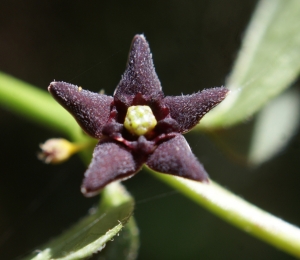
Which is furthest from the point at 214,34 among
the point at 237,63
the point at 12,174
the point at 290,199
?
the point at 12,174

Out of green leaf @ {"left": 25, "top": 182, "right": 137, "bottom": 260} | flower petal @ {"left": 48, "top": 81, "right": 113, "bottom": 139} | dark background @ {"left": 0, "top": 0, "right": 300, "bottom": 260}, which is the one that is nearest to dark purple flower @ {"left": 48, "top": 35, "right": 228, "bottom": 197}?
flower petal @ {"left": 48, "top": 81, "right": 113, "bottom": 139}

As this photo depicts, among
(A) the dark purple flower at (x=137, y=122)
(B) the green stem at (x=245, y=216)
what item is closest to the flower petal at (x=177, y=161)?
(A) the dark purple flower at (x=137, y=122)

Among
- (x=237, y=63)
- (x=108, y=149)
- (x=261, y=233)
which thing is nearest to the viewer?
(x=108, y=149)

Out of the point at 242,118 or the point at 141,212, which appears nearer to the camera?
the point at 242,118

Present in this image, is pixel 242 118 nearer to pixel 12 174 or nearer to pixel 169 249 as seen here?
pixel 169 249

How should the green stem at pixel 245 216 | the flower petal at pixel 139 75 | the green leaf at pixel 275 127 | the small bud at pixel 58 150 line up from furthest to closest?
the green leaf at pixel 275 127, the small bud at pixel 58 150, the green stem at pixel 245 216, the flower petal at pixel 139 75

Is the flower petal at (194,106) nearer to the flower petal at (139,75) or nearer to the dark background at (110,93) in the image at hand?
the flower petal at (139,75)

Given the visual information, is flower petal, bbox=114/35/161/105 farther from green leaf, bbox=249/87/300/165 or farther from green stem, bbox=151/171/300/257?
green leaf, bbox=249/87/300/165

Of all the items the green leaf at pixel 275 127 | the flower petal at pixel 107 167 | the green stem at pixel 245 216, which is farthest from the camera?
the green leaf at pixel 275 127
